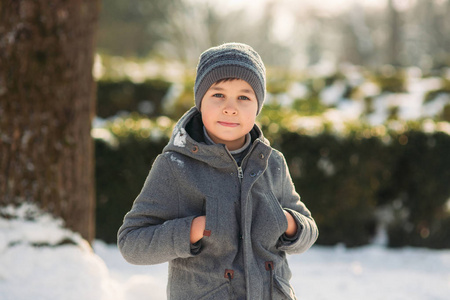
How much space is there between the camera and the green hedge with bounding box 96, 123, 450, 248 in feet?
18.3

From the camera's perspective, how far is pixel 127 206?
563 cm

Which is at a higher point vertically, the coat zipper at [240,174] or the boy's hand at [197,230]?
the coat zipper at [240,174]

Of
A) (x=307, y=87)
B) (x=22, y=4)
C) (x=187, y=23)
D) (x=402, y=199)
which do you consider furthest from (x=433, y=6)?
(x=22, y=4)

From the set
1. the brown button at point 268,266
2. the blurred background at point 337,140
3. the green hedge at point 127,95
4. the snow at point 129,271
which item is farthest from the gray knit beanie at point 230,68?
the green hedge at point 127,95

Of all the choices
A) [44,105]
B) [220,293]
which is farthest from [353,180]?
[220,293]

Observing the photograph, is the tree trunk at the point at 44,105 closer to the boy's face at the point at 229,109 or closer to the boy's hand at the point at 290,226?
the boy's face at the point at 229,109

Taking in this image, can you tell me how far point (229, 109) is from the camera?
179 centimetres

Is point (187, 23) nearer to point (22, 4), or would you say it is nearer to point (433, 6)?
point (433, 6)

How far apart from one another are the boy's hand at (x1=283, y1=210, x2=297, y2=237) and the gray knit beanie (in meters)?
0.42

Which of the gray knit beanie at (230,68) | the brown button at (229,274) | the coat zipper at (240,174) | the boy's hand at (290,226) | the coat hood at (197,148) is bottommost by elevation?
the brown button at (229,274)

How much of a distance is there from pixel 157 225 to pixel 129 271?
349cm

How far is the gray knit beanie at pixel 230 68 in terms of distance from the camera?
179 centimetres

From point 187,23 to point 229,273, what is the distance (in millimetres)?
28287

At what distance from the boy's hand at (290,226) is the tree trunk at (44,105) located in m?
2.07
